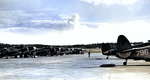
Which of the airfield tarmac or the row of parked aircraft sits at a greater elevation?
the row of parked aircraft

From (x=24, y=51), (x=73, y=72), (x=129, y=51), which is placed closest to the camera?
(x=73, y=72)

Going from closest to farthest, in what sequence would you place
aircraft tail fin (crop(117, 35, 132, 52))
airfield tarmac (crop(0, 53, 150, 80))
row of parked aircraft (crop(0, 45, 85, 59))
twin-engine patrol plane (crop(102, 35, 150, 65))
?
airfield tarmac (crop(0, 53, 150, 80)) < twin-engine patrol plane (crop(102, 35, 150, 65)) < aircraft tail fin (crop(117, 35, 132, 52)) < row of parked aircraft (crop(0, 45, 85, 59))

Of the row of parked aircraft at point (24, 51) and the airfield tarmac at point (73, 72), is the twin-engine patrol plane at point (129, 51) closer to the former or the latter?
the airfield tarmac at point (73, 72)

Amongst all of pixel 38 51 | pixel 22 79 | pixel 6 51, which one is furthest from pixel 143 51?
pixel 38 51

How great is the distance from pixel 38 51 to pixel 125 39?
34199 millimetres

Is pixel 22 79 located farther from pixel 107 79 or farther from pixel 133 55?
pixel 133 55

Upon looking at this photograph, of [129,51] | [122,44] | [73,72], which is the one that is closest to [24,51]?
[122,44]

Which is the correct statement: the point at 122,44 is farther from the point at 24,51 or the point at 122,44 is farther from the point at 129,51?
the point at 24,51

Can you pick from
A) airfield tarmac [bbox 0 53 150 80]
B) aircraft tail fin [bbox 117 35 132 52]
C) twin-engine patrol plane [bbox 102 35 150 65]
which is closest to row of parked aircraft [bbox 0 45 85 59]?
airfield tarmac [bbox 0 53 150 80]

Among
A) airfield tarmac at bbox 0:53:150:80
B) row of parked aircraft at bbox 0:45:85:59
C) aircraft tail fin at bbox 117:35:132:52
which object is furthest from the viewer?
row of parked aircraft at bbox 0:45:85:59

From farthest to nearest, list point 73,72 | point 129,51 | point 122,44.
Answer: point 122,44 < point 129,51 < point 73,72

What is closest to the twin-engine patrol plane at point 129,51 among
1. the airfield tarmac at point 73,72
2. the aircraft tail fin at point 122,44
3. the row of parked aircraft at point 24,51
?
the aircraft tail fin at point 122,44

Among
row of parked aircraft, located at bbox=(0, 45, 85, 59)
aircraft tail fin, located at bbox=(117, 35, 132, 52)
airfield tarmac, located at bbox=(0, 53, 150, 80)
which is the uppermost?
aircraft tail fin, located at bbox=(117, 35, 132, 52)

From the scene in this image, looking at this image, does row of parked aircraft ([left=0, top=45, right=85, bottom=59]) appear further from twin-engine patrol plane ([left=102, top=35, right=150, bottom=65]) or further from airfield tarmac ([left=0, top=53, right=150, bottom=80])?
twin-engine patrol plane ([left=102, top=35, right=150, bottom=65])
